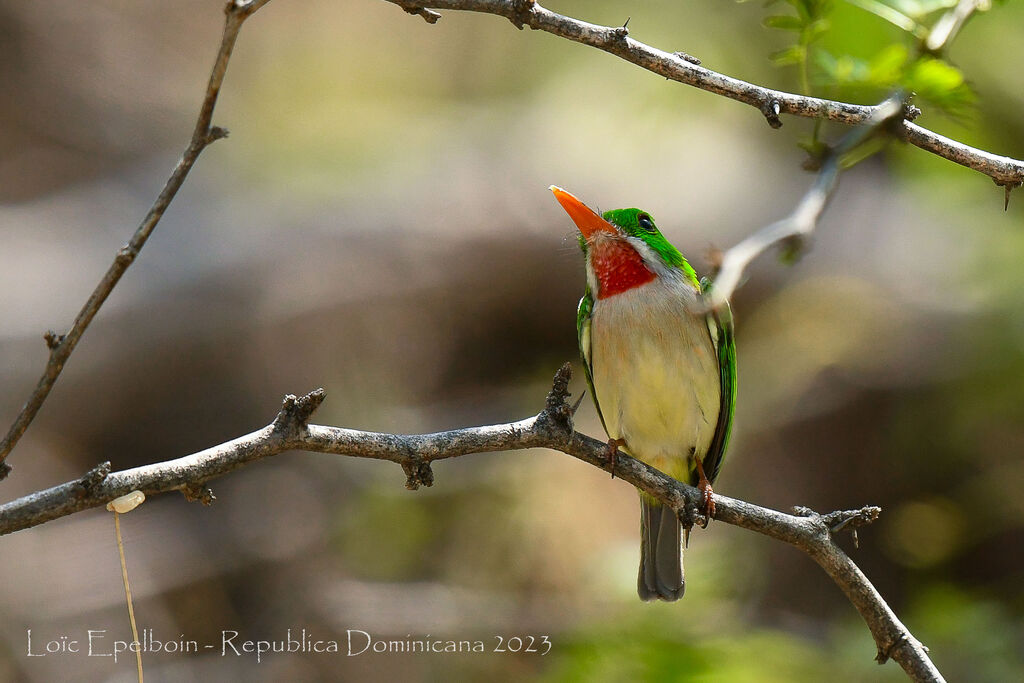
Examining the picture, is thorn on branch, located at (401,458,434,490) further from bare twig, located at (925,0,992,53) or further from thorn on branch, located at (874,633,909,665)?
bare twig, located at (925,0,992,53)

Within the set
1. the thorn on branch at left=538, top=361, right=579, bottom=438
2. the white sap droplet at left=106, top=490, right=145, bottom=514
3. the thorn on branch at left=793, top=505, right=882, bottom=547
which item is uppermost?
the thorn on branch at left=538, top=361, right=579, bottom=438

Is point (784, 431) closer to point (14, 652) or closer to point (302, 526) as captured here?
point (302, 526)

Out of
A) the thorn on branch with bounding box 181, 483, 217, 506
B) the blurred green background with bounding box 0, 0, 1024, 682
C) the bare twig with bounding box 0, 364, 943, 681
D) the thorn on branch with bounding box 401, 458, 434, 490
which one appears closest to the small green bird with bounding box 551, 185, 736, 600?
the bare twig with bounding box 0, 364, 943, 681

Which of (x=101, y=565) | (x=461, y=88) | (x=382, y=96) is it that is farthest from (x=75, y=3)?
(x=101, y=565)

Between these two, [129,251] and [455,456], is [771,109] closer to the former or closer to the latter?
[455,456]

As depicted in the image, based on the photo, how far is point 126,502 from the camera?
6.59 ft

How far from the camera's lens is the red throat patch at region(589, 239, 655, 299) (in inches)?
134

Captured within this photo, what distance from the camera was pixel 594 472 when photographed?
6.40m

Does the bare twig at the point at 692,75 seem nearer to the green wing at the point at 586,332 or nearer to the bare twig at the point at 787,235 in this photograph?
the bare twig at the point at 787,235

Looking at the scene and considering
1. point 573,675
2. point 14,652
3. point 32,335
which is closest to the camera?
point 573,675

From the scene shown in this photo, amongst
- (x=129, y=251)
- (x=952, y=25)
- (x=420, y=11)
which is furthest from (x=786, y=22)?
(x=129, y=251)

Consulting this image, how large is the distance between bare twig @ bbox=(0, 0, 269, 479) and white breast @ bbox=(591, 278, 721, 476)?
1835 mm

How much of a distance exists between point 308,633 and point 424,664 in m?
0.77

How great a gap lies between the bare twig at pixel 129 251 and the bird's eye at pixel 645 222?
6.47 ft
